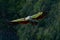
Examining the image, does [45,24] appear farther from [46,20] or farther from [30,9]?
[30,9]

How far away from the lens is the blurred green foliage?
4098 mm

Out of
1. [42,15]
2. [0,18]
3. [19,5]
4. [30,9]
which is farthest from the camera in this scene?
[0,18]

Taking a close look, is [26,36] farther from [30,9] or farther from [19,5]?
[19,5]

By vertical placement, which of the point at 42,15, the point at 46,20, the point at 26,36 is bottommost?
the point at 26,36

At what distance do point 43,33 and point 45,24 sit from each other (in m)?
0.21

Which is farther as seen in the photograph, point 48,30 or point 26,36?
point 26,36

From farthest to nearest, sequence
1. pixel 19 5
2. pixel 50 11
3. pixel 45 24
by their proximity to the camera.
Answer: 1. pixel 19 5
2. pixel 45 24
3. pixel 50 11

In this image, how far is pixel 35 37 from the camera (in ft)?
14.7

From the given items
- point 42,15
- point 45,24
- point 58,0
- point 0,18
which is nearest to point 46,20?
point 45,24

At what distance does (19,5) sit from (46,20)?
1.12 meters

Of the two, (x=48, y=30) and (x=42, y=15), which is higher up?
(x=42, y=15)

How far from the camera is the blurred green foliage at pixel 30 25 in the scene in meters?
4.10

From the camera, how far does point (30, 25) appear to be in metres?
4.58

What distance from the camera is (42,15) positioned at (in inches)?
133
